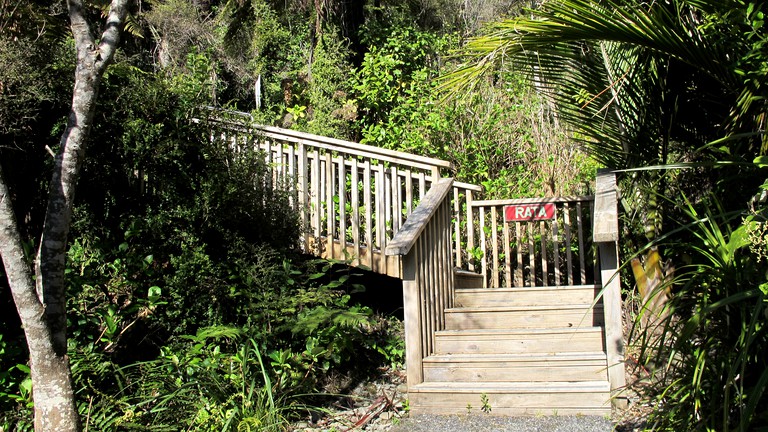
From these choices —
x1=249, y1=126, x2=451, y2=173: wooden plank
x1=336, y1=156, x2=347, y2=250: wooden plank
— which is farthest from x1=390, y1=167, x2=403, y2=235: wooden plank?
x1=336, y1=156, x2=347, y2=250: wooden plank

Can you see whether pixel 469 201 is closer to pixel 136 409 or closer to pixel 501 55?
pixel 501 55

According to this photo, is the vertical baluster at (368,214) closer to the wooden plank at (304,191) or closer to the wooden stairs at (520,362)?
the wooden plank at (304,191)

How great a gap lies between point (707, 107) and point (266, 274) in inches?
138

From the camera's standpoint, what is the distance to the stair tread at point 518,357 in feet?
16.5

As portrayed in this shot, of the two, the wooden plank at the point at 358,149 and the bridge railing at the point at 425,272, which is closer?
the bridge railing at the point at 425,272

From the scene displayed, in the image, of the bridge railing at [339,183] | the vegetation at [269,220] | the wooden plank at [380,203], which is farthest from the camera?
the wooden plank at [380,203]

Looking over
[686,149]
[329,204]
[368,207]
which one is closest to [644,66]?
→ [686,149]

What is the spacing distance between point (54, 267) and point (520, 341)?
131 inches

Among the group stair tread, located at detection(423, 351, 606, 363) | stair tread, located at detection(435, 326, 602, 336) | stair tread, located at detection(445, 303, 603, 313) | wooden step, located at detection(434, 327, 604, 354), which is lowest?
stair tread, located at detection(423, 351, 606, 363)

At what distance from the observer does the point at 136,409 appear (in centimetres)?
467

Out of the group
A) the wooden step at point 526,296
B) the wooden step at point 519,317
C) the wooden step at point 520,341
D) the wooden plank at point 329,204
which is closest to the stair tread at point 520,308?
the wooden step at point 519,317

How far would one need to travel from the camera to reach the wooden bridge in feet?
16.2

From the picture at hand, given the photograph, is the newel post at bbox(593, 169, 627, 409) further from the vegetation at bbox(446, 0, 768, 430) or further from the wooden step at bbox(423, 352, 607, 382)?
the vegetation at bbox(446, 0, 768, 430)

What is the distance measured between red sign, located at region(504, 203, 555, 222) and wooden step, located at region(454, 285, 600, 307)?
0.93 meters
